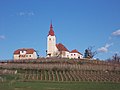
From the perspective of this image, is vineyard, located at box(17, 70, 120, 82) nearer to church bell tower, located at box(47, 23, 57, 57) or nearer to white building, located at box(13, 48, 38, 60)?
church bell tower, located at box(47, 23, 57, 57)


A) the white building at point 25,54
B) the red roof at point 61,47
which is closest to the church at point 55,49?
the red roof at point 61,47

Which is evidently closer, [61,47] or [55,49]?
[55,49]

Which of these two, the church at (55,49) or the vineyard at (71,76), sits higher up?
the church at (55,49)

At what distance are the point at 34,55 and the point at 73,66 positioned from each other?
91164 mm

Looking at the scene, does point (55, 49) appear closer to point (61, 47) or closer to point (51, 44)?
point (51, 44)

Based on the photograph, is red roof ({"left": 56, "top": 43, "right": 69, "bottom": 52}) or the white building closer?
red roof ({"left": 56, "top": 43, "right": 69, "bottom": 52})

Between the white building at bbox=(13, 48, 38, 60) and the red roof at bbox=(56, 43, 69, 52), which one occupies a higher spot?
the red roof at bbox=(56, 43, 69, 52)

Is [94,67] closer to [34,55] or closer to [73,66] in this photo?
[73,66]

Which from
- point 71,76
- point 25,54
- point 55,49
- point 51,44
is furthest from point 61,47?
point 71,76

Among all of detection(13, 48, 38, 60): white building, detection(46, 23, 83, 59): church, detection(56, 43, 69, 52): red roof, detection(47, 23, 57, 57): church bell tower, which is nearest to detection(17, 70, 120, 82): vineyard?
detection(47, 23, 57, 57): church bell tower

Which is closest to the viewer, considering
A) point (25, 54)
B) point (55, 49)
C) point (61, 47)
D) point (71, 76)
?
point (71, 76)

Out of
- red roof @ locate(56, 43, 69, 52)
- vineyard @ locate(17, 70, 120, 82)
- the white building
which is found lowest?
vineyard @ locate(17, 70, 120, 82)

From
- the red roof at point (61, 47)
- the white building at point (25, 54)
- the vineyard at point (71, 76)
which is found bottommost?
the vineyard at point (71, 76)

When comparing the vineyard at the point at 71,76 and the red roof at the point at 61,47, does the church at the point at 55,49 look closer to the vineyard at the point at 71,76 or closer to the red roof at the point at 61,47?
the red roof at the point at 61,47
